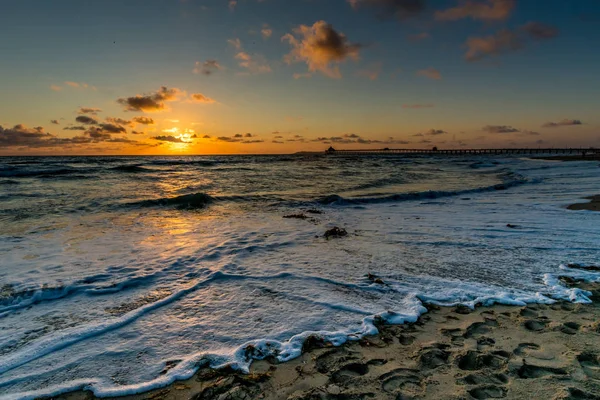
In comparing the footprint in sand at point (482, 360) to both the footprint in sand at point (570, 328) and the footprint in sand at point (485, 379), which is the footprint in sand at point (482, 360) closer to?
the footprint in sand at point (485, 379)

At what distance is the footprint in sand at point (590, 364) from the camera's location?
279 centimetres

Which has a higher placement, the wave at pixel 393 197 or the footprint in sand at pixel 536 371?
the wave at pixel 393 197

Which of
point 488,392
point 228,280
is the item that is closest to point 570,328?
point 488,392

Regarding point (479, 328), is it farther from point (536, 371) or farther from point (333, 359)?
point (333, 359)

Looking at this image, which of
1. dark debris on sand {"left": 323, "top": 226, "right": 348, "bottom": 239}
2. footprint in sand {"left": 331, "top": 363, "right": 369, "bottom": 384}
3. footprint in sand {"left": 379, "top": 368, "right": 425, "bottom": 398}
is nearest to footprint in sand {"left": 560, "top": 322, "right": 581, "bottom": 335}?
footprint in sand {"left": 379, "top": 368, "right": 425, "bottom": 398}

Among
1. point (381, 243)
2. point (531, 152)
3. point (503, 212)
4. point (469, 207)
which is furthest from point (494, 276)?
point (531, 152)

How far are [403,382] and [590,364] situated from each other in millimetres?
1816

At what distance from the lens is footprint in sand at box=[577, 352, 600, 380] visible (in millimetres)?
2785

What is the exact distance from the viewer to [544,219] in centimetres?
919

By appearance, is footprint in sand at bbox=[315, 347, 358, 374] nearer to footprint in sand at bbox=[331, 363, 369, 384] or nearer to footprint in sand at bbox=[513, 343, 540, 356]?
footprint in sand at bbox=[331, 363, 369, 384]

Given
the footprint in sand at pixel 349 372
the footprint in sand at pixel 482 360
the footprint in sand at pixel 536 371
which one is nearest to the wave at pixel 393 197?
the footprint in sand at pixel 482 360

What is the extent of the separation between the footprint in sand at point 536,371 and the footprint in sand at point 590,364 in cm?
20

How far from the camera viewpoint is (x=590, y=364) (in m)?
2.93

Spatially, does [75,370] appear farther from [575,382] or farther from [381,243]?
[381,243]
